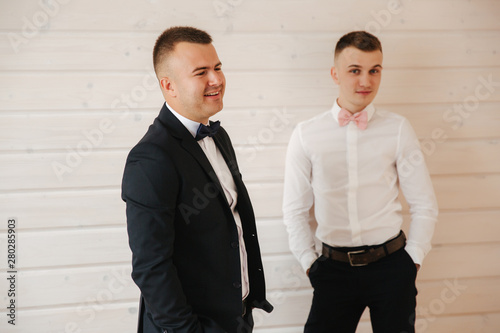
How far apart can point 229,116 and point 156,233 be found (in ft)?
3.86

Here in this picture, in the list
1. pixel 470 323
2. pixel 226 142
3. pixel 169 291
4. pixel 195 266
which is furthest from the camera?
pixel 470 323

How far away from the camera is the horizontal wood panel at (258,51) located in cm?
229

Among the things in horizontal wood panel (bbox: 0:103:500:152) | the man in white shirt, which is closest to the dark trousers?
the man in white shirt

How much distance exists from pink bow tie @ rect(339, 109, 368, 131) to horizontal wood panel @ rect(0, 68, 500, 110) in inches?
11.4

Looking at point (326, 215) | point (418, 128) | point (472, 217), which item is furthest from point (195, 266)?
point (472, 217)

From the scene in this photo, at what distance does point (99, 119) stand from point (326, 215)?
1216 mm

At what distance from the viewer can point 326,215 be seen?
2242 mm

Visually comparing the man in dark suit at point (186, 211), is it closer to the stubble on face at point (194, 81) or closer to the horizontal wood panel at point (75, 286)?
the stubble on face at point (194, 81)

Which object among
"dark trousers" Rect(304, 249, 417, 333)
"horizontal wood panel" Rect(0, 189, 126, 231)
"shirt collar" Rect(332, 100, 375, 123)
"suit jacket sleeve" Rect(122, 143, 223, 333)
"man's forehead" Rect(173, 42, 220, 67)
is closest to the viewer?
"suit jacket sleeve" Rect(122, 143, 223, 333)

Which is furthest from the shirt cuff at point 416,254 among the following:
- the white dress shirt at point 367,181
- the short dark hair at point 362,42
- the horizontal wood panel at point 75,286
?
the horizontal wood panel at point 75,286

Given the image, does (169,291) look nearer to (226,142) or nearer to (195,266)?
(195,266)

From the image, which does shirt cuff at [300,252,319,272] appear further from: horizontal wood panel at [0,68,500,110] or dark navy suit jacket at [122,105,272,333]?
horizontal wood panel at [0,68,500,110]

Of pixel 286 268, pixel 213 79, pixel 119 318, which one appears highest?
pixel 213 79

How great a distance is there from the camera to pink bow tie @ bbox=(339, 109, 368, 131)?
2.19m
